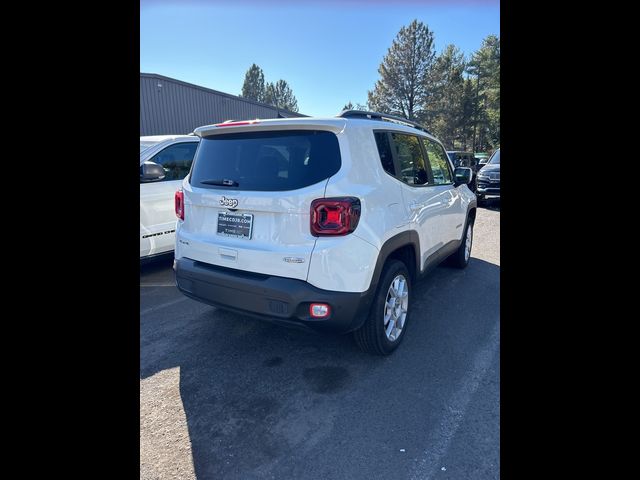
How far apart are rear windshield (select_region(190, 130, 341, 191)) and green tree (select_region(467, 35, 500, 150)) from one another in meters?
40.3

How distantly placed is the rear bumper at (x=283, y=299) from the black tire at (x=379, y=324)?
0.70 feet

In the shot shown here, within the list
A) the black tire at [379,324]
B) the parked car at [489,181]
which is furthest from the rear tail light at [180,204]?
the parked car at [489,181]

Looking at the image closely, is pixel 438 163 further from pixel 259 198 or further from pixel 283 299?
pixel 283 299

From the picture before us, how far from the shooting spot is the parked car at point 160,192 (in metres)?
4.97

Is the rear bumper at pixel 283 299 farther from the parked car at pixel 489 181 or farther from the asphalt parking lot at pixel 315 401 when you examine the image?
the parked car at pixel 489 181

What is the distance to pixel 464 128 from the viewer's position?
39.4 meters

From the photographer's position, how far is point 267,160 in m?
2.77

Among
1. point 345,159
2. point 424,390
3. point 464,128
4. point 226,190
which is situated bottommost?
point 424,390
